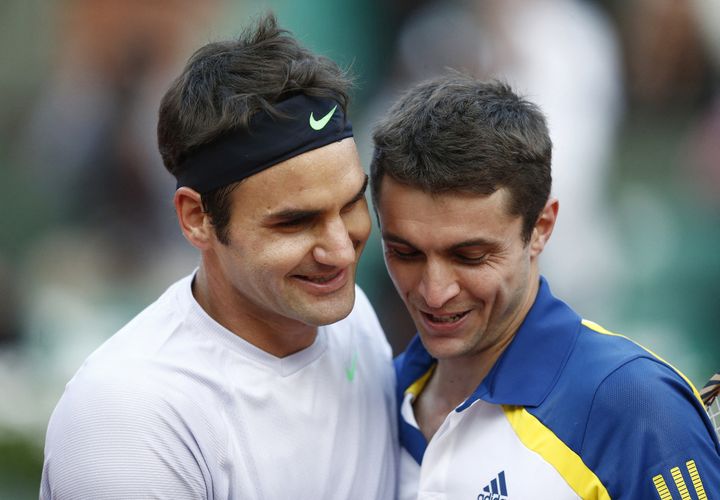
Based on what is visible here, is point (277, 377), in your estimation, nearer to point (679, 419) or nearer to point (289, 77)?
point (289, 77)

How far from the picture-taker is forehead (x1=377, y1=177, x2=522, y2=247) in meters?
2.88

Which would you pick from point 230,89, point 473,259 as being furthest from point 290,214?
point 473,259

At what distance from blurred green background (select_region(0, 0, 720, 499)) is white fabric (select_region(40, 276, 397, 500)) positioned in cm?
279

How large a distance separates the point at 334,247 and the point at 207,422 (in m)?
0.65

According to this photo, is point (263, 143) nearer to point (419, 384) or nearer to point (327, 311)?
point (327, 311)

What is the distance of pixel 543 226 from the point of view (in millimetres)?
3111

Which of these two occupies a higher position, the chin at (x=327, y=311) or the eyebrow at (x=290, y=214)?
the eyebrow at (x=290, y=214)

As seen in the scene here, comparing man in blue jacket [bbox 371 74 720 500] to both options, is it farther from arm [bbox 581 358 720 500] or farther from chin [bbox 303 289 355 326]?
chin [bbox 303 289 355 326]

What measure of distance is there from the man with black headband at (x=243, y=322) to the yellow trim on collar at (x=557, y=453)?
573 millimetres

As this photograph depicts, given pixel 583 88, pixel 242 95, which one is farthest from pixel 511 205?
pixel 583 88

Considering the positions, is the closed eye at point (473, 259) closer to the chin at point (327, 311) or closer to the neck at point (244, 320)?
the chin at point (327, 311)

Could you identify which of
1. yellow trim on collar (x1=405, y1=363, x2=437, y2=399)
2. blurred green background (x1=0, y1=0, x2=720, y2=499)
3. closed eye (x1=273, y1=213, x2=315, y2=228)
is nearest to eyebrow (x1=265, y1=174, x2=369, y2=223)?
closed eye (x1=273, y1=213, x2=315, y2=228)

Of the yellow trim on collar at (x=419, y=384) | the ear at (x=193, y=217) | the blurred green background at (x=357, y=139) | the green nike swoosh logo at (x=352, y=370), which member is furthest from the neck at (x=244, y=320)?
the blurred green background at (x=357, y=139)

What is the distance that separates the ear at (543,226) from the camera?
3072 millimetres
